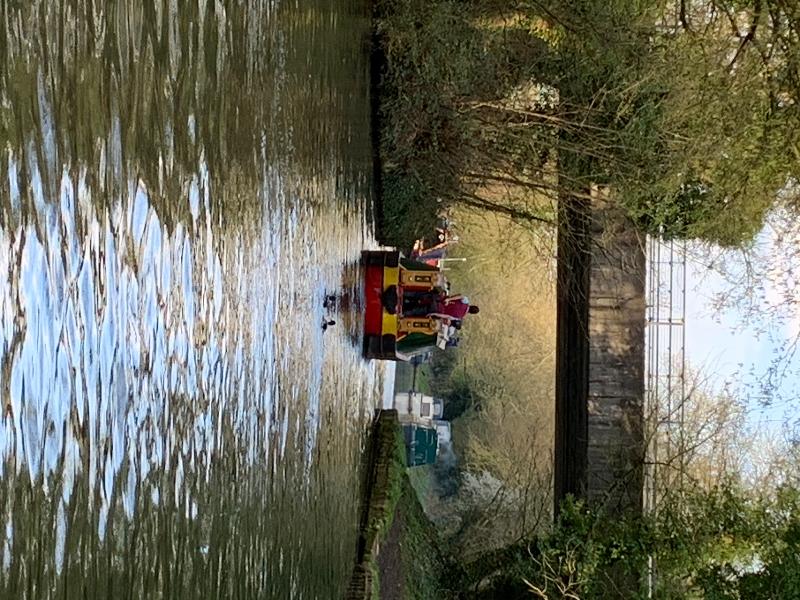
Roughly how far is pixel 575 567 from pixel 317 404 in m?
4.66

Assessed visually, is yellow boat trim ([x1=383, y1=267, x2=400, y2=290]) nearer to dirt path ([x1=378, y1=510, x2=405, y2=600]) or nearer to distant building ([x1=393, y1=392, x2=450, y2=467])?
dirt path ([x1=378, y1=510, x2=405, y2=600])

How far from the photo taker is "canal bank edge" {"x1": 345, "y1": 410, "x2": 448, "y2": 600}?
36.3 feet

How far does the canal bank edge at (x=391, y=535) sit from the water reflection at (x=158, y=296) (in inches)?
108

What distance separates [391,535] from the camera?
12.9 metres

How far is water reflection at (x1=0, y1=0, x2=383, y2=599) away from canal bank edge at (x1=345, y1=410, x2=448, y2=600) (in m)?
2.75

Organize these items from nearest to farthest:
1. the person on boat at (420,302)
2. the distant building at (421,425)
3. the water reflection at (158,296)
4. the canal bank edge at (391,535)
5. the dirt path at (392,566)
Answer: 1. the water reflection at (158,296)
2. the canal bank edge at (391,535)
3. the dirt path at (392,566)
4. the person on boat at (420,302)
5. the distant building at (421,425)

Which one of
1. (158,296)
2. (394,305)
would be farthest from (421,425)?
(158,296)

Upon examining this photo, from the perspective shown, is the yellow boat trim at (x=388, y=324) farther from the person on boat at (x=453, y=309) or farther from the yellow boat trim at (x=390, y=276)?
the person on boat at (x=453, y=309)

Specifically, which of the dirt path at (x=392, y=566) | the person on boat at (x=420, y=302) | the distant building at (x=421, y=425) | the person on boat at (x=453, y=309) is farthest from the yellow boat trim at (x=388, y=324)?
the distant building at (x=421, y=425)

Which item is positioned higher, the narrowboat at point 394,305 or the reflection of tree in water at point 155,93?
the reflection of tree in water at point 155,93

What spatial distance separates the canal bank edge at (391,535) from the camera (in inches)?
436

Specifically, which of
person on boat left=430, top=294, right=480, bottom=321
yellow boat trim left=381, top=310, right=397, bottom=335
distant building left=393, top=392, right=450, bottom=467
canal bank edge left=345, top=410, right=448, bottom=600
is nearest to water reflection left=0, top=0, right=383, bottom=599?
canal bank edge left=345, top=410, right=448, bottom=600

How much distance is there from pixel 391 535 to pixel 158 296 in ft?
29.9

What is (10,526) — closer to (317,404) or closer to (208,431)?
(208,431)
